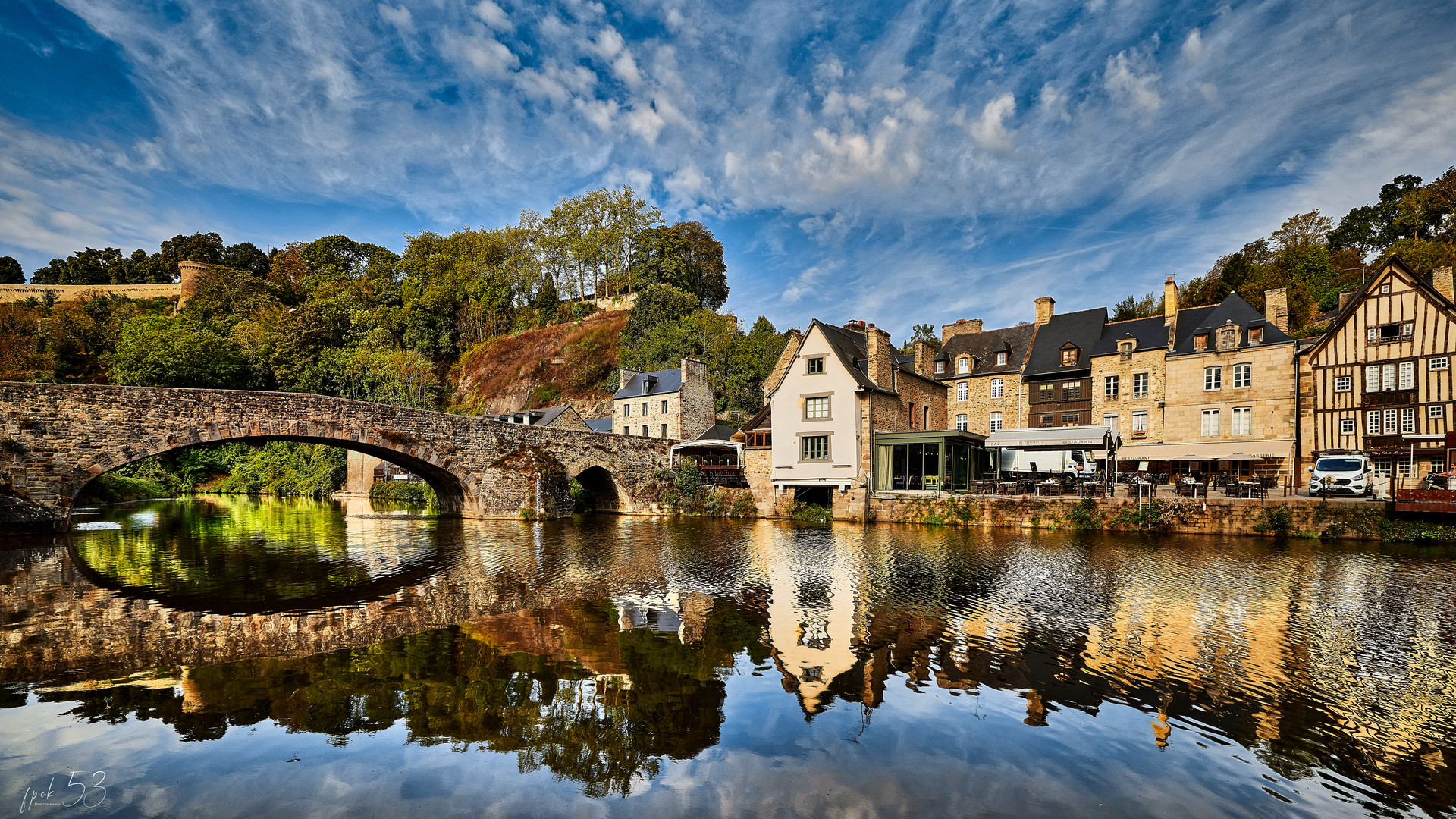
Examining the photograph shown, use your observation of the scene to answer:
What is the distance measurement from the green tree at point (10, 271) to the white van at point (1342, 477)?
369ft

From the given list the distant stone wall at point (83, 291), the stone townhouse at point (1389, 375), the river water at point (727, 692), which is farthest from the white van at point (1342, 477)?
the distant stone wall at point (83, 291)

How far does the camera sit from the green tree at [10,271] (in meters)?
73.3

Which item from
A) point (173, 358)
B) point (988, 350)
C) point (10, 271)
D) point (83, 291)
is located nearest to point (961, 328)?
point (988, 350)

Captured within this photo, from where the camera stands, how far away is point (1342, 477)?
21.8m

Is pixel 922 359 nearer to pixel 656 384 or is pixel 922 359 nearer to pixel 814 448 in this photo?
pixel 814 448

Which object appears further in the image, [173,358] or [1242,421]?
[173,358]

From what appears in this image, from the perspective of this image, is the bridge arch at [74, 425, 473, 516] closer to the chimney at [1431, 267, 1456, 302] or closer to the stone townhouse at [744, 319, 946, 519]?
the stone townhouse at [744, 319, 946, 519]

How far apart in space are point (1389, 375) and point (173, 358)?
71.5 metres

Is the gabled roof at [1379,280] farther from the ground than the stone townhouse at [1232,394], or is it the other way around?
the gabled roof at [1379,280]

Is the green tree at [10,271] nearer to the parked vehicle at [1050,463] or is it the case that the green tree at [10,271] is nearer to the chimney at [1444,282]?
the parked vehicle at [1050,463]

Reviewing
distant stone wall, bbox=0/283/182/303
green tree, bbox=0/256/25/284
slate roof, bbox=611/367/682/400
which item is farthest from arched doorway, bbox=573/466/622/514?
green tree, bbox=0/256/25/284

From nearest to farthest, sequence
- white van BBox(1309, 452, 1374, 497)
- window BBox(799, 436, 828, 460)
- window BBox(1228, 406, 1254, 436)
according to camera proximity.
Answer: white van BBox(1309, 452, 1374, 497)
window BBox(1228, 406, 1254, 436)
window BBox(799, 436, 828, 460)

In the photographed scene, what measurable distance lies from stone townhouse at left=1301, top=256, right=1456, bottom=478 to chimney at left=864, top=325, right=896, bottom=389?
17495 mm

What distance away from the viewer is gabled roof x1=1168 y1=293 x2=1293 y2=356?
93.5 feet
